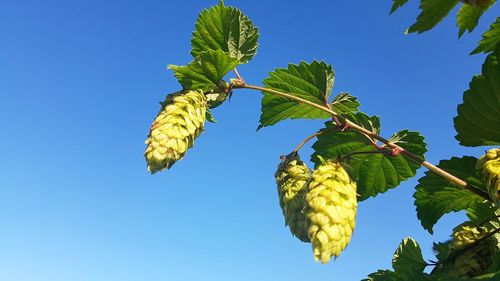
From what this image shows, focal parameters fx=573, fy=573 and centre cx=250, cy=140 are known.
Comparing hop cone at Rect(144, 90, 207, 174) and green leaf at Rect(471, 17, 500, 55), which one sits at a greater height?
green leaf at Rect(471, 17, 500, 55)

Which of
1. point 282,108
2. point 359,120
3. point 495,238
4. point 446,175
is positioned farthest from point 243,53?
point 495,238

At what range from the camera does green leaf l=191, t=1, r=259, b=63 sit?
4367 millimetres

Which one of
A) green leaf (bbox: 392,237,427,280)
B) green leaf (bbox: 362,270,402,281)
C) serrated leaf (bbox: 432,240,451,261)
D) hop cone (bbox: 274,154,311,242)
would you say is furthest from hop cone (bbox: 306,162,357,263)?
green leaf (bbox: 392,237,427,280)

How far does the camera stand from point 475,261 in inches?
175

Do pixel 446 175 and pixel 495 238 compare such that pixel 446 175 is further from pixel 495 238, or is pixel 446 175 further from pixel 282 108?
pixel 282 108

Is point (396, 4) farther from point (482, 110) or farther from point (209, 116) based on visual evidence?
point (209, 116)

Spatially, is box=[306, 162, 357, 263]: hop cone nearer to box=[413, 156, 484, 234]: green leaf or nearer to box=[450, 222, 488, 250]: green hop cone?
box=[413, 156, 484, 234]: green leaf

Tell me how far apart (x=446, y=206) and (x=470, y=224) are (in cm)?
26

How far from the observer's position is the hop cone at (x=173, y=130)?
3408 mm

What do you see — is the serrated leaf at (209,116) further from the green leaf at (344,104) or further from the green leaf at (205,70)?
the green leaf at (344,104)

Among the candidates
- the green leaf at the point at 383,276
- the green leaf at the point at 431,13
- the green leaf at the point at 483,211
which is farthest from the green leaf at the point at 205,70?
the green leaf at the point at 483,211

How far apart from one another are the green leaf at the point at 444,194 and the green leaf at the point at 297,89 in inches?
40.4

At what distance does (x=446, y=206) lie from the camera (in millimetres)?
4957

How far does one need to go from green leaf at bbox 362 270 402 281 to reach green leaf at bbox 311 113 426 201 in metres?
0.78
